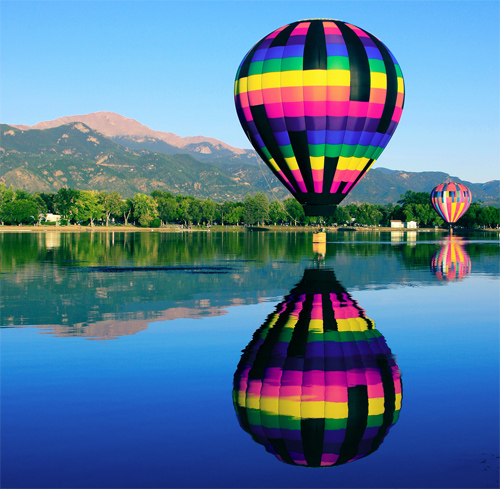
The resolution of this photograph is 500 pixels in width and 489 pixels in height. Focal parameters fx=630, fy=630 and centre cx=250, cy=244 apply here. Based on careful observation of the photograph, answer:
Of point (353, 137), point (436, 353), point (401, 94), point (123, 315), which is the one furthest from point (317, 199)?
point (436, 353)

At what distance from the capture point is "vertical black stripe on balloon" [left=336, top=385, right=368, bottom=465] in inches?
347

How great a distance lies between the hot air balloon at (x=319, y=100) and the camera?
3747 centimetres

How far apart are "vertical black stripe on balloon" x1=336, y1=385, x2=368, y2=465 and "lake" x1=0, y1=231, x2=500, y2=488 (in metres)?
0.03

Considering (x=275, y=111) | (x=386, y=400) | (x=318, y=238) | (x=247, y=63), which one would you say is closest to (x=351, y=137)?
(x=275, y=111)

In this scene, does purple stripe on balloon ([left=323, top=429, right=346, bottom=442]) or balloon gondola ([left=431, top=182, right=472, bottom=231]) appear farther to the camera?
balloon gondola ([left=431, top=182, right=472, bottom=231])

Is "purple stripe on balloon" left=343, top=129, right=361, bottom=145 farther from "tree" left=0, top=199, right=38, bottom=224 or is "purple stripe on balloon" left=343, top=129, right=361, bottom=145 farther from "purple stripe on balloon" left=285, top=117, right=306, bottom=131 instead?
"tree" left=0, top=199, right=38, bottom=224

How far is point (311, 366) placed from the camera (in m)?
13.3

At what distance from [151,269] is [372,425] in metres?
31.0

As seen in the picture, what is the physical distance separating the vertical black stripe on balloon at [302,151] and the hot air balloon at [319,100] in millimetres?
60

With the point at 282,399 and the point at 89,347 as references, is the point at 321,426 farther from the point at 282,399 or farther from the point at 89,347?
→ the point at 89,347

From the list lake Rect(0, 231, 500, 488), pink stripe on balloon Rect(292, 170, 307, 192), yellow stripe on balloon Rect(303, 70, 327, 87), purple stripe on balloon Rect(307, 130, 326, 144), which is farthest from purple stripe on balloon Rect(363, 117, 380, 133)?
lake Rect(0, 231, 500, 488)

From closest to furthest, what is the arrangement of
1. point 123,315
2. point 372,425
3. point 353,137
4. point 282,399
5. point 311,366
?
point 372,425 < point 282,399 < point 311,366 < point 123,315 < point 353,137

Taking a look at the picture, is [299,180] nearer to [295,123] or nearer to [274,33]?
[295,123]

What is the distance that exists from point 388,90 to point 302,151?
6.53 m
